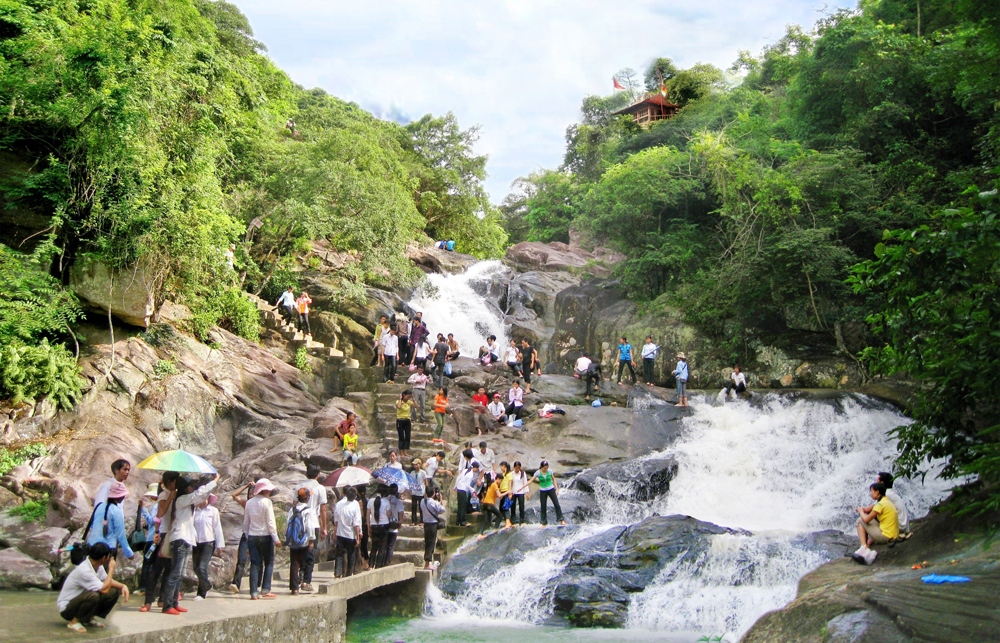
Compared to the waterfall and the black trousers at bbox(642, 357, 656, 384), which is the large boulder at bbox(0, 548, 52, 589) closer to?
the waterfall

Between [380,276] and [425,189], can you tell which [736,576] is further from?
[425,189]

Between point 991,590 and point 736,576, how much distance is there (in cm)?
525

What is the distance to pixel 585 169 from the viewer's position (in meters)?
47.2

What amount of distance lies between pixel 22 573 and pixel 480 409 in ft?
35.7

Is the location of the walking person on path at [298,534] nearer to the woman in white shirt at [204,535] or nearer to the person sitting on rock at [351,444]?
the woman in white shirt at [204,535]

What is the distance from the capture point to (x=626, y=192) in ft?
84.1

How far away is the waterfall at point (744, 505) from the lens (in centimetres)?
1003

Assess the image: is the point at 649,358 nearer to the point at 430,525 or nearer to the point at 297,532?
the point at 430,525

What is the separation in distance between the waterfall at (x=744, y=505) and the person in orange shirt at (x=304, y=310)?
34.9ft

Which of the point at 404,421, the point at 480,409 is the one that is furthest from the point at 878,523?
the point at 480,409

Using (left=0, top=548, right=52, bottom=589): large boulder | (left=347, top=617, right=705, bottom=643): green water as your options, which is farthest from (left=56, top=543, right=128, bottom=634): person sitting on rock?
(left=347, top=617, right=705, bottom=643): green water

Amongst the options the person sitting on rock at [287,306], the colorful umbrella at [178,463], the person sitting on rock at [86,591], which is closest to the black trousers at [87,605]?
the person sitting on rock at [86,591]

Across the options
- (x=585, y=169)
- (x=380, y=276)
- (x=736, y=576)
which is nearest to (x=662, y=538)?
(x=736, y=576)

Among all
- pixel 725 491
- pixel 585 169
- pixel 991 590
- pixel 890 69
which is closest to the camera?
pixel 991 590
